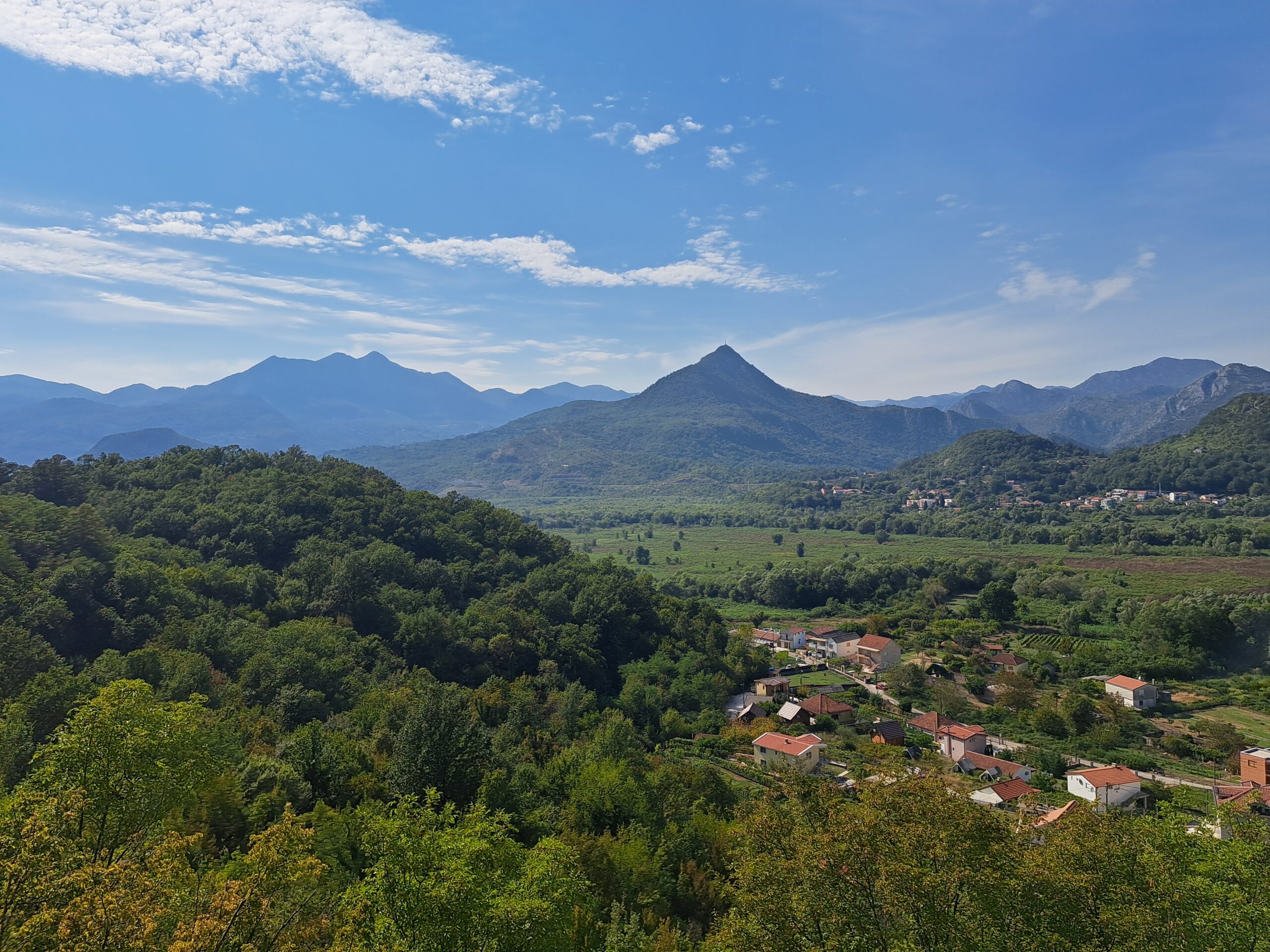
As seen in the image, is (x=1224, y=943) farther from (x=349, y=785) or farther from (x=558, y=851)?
(x=349, y=785)

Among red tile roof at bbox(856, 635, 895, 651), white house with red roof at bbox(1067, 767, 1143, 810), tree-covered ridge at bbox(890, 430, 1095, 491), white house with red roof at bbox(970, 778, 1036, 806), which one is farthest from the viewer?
tree-covered ridge at bbox(890, 430, 1095, 491)

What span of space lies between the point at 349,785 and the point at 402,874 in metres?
11.1

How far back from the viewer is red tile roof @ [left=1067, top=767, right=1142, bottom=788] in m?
28.7

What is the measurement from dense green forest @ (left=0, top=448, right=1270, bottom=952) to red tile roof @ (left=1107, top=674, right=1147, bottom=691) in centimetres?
1113

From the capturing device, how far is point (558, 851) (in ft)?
37.7

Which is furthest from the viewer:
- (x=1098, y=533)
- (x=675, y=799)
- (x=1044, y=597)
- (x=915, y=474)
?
(x=915, y=474)

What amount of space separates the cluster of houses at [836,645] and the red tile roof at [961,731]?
1190cm

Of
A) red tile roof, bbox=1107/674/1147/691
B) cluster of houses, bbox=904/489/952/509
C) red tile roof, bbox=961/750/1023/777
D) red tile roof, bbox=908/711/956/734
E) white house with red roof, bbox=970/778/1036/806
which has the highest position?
cluster of houses, bbox=904/489/952/509

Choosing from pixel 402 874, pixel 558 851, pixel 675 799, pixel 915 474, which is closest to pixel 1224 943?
pixel 558 851

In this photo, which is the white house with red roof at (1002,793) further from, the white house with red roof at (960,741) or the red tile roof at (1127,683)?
the red tile roof at (1127,683)

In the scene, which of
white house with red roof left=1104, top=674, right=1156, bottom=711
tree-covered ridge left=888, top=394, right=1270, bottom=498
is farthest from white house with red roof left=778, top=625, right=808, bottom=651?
tree-covered ridge left=888, top=394, right=1270, bottom=498

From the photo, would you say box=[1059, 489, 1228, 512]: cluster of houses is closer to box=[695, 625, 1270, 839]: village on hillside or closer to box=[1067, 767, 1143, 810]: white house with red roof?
box=[695, 625, 1270, 839]: village on hillside

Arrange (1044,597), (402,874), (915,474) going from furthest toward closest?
(915,474) → (1044,597) → (402,874)

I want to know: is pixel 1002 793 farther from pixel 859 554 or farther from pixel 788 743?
pixel 859 554
